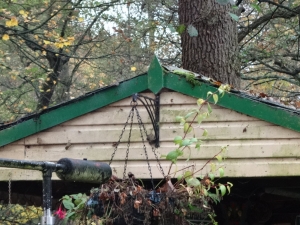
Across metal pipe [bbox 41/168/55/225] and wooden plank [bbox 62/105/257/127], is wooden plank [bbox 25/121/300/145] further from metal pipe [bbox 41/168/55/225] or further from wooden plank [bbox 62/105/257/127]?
metal pipe [bbox 41/168/55/225]

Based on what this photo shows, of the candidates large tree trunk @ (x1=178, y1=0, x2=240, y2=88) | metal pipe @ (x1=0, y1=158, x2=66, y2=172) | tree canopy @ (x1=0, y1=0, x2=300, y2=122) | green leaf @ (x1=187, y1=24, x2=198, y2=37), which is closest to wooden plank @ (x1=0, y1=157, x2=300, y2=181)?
green leaf @ (x1=187, y1=24, x2=198, y2=37)

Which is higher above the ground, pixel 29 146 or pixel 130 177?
pixel 29 146

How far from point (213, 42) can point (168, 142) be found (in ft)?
7.98

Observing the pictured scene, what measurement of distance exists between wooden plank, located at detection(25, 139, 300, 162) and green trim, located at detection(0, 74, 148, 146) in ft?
0.60

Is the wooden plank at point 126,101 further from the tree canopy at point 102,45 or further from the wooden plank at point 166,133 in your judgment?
the tree canopy at point 102,45

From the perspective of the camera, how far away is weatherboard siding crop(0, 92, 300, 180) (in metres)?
3.73

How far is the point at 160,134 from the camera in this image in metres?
3.94

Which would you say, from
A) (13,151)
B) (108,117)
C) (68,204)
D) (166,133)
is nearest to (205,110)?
(166,133)

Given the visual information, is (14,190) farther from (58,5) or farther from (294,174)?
(58,5)

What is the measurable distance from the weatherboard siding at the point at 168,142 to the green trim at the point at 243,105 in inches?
2.9

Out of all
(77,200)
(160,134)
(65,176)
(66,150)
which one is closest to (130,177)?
(77,200)

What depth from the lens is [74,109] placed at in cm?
402

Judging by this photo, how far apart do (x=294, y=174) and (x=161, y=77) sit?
4.29ft

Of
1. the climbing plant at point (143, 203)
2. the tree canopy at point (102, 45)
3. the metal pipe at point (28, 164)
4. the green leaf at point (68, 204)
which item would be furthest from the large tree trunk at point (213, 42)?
the metal pipe at point (28, 164)
